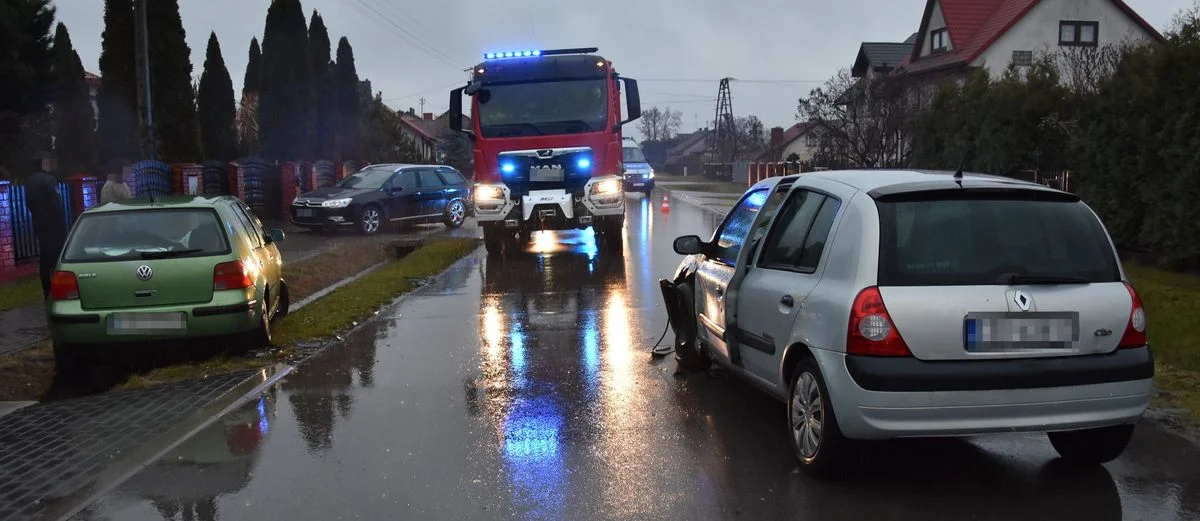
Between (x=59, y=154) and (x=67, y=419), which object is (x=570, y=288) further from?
(x=59, y=154)

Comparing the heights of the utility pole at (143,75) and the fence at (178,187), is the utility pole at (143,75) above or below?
above

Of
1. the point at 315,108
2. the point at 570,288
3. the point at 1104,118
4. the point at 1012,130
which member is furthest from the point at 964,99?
the point at 315,108

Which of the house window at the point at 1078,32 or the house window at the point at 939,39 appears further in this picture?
the house window at the point at 939,39

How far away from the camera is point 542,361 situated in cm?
803

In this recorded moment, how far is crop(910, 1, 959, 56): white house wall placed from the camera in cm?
4216

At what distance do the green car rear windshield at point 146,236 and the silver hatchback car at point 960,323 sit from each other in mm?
5260

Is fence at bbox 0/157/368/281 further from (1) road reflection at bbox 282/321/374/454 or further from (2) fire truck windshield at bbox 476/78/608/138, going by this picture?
(2) fire truck windshield at bbox 476/78/608/138

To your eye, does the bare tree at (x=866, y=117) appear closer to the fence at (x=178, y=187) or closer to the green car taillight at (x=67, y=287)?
the fence at (x=178, y=187)

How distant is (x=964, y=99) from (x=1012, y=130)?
2.54 meters

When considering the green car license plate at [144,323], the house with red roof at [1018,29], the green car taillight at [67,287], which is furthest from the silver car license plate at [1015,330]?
the house with red roof at [1018,29]

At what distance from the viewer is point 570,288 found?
12391mm

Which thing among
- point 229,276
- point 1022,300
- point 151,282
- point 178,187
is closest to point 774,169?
point 178,187

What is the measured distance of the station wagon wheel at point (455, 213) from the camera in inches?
938

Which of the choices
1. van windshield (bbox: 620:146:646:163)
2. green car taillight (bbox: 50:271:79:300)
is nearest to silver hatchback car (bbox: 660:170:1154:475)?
green car taillight (bbox: 50:271:79:300)
